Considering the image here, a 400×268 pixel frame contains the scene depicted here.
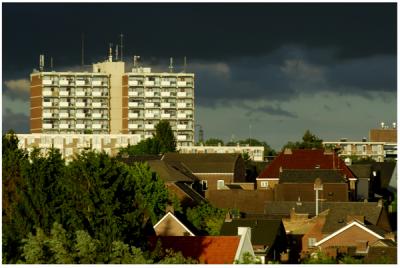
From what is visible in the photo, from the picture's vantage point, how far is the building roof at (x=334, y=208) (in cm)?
9506

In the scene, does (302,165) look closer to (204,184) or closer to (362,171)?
(362,171)

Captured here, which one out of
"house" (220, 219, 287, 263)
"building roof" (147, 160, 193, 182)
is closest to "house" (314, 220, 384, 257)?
"house" (220, 219, 287, 263)

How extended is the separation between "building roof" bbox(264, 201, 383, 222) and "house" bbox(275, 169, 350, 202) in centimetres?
915

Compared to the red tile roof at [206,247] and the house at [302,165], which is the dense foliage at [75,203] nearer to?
the red tile roof at [206,247]

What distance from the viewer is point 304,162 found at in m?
139

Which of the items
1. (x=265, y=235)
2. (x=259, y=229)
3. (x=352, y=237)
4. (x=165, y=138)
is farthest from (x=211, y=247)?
(x=165, y=138)

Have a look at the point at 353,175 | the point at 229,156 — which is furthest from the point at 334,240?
the point at 229,156

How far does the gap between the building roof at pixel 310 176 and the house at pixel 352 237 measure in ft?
122

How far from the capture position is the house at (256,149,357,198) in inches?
5187

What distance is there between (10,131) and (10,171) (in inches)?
353

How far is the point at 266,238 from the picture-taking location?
79438 mm

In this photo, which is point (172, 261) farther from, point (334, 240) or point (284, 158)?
point (284, 158)

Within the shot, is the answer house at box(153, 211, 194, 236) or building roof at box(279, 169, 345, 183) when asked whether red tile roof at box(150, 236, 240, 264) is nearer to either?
house at box(153, 211, 194, 236)

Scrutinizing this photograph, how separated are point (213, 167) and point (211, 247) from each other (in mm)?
79773
